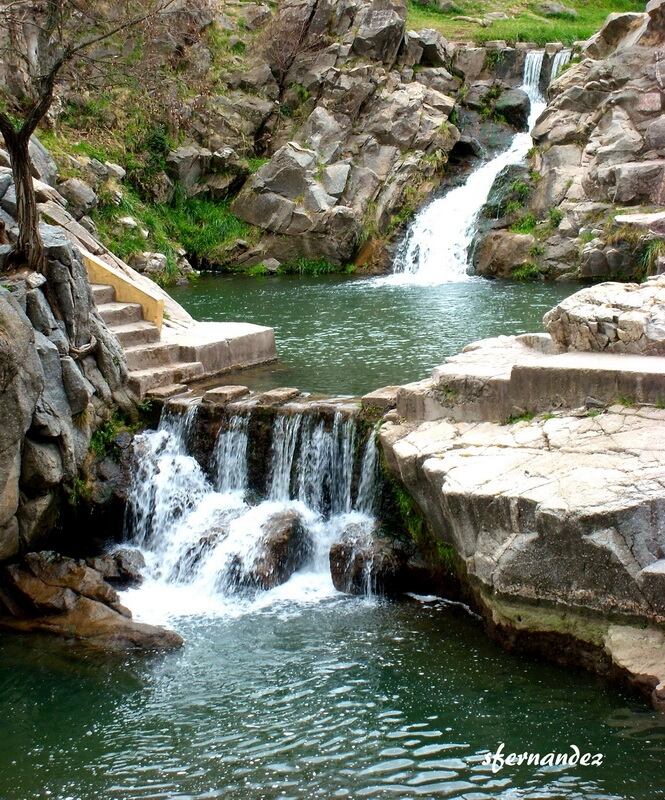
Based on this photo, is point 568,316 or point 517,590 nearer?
point 517,590

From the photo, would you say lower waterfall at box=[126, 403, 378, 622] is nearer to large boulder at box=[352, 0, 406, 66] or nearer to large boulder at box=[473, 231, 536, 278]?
large boulder at box=[473, 231, 536, 278]

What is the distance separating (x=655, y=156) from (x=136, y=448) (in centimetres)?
1566

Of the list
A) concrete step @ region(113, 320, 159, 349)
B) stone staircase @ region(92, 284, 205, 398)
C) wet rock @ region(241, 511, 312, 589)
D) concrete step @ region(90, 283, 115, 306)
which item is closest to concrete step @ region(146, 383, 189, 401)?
stone staircase @ region(92, 284, 205, 398)

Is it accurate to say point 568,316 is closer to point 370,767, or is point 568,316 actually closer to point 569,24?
point 370,767

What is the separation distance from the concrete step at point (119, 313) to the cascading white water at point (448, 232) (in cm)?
1054

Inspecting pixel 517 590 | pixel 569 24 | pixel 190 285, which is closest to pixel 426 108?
pixel 190 285

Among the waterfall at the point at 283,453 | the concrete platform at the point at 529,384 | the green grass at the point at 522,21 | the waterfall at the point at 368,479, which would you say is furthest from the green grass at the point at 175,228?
the concrete platform at the point at 529,384

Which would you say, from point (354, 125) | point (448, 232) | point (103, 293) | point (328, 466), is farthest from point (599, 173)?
point (328, 466)

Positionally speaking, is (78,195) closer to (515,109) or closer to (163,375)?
(163,375)

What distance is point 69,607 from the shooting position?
836cm

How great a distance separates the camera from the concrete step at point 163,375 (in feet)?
36.9

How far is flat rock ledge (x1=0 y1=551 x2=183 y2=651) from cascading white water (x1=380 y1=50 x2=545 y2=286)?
1474 cm

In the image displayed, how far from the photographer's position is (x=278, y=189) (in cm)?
2611

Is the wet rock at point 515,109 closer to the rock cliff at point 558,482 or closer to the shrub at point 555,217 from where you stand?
the shrub at point 555,217
